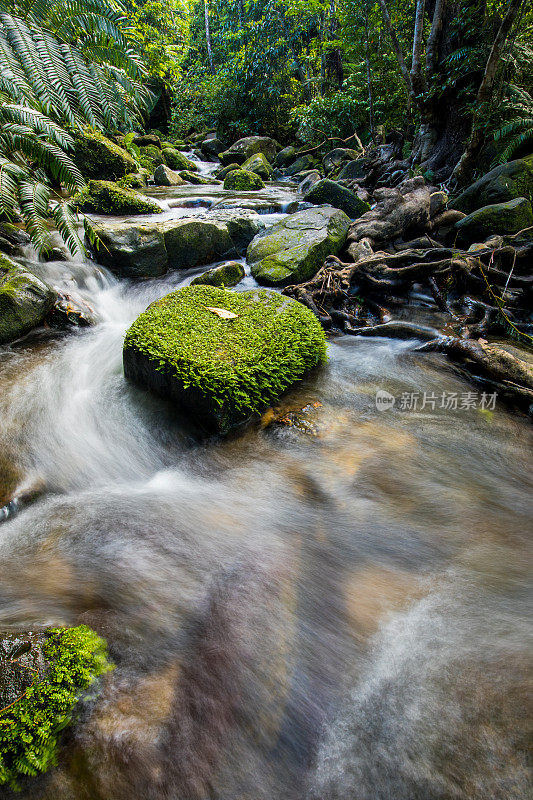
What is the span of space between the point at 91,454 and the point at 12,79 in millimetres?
2839

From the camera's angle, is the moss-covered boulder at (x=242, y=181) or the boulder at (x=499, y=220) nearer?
the boulder at (x=499, y=220)

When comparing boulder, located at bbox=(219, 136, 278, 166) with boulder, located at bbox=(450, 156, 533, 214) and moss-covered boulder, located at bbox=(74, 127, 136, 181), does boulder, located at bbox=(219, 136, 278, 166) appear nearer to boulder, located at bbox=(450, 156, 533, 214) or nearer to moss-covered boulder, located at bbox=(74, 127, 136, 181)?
moss-covered boulder, located at bbox=(74, 127, 136, 181)

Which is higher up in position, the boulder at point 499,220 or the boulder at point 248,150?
the boulder at point 248,150

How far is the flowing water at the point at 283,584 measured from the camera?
1.55 meters

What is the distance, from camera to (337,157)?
47.9ft

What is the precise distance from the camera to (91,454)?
3469mm

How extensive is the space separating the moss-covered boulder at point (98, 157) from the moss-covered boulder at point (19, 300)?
6952 millimetres

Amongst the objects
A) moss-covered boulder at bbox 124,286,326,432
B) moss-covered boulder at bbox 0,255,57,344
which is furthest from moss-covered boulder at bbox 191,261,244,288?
moss-covered boulder at bbox 0,255,57,344

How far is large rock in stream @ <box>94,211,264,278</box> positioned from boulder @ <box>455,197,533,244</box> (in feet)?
13.7

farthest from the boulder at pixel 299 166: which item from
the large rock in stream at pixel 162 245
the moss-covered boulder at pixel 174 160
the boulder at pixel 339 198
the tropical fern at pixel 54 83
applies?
the tropical fern at pixel 54 83

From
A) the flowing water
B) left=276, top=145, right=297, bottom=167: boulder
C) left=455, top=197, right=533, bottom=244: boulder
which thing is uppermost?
left=276, top=145, right=297, bottom=167: boulder

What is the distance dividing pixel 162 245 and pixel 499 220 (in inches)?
220

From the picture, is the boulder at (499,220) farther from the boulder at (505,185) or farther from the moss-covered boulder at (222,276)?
the moss-covered boulder at (222,276)

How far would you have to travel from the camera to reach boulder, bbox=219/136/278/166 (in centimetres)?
1786
